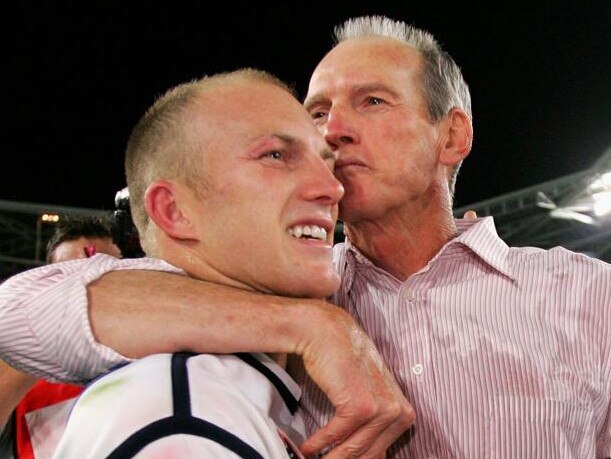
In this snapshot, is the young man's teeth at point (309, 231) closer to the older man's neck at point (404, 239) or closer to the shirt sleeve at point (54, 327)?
the shirt sleeve at point (54, 327)

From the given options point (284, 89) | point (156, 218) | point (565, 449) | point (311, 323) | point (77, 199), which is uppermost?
point (284, 89)

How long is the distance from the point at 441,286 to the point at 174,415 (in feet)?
2.97

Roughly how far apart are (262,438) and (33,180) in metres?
11.5

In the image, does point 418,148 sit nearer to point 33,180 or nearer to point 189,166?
point 189,166

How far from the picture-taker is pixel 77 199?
12023mm

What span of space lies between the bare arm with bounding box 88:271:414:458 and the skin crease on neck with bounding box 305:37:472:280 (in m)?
0.56

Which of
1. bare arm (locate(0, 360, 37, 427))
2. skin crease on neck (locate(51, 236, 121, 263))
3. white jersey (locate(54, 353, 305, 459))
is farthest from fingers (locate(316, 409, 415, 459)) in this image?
skin crease on neck (locate(51, 236, 121, 263))

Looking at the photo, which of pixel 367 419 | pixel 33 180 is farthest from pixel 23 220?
pixel 367 419

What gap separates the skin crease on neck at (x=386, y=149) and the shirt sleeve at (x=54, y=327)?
23.2 inches

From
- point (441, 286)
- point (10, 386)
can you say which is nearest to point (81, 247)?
point (10, 386)

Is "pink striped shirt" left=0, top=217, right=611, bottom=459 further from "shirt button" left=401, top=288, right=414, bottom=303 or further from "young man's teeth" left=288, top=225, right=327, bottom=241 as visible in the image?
"young man's teeth" left=288, top=225, right=327, bottom=241

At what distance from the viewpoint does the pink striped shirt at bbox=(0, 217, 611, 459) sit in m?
1.58

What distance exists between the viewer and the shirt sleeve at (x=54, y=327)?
3.97 feet

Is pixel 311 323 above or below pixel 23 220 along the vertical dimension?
above
